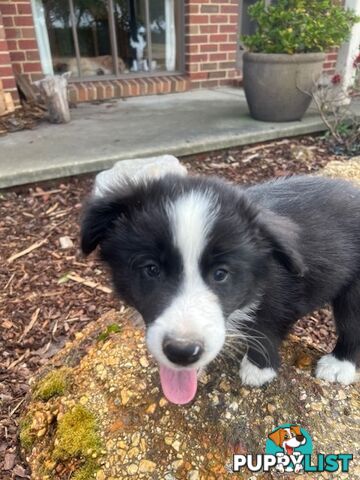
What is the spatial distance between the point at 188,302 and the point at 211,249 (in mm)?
192

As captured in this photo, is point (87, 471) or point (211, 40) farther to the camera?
point (211, 40)

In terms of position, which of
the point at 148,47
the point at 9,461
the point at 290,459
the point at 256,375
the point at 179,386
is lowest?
the point at 9,461

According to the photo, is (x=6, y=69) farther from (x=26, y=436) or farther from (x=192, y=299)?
(x=192, y=299)

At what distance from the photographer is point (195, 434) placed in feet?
6.07

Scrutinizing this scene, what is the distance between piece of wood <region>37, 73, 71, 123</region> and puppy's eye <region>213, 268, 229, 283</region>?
448 centimetres

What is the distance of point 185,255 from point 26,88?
17.8 feet

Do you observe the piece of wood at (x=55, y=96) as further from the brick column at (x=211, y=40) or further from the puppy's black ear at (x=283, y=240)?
the puppy's black ear at (x=283, y=240)

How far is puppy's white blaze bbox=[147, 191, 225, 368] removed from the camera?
4.55 feet

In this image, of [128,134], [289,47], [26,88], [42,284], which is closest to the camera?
[42,284]

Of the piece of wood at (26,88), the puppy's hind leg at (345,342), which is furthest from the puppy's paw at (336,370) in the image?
the piece of wood at (26,88)

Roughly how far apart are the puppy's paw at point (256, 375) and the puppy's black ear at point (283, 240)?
548mm

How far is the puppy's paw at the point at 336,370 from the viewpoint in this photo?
6.77 feet

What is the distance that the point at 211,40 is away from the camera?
7293 millimetres

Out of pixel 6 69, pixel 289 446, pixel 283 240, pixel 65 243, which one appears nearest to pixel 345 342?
pixel 289 446
